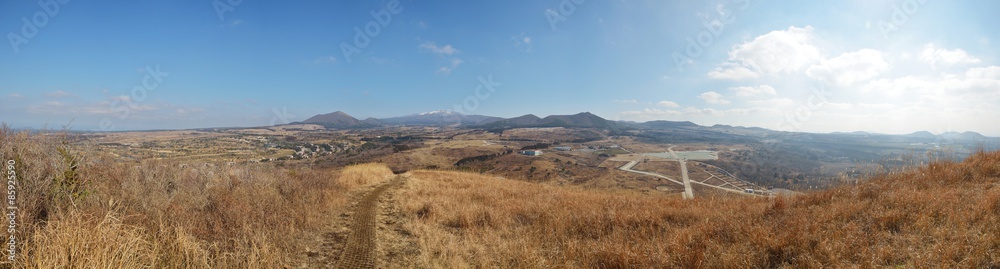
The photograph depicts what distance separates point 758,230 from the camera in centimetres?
515

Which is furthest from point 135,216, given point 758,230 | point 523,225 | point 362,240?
point 758,230

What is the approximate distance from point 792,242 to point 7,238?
10.3 meters

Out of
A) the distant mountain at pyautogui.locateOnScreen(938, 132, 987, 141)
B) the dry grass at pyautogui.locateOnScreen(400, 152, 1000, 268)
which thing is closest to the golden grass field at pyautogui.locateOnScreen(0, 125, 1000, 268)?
the dry grass at pyautogui.locateOnScreen(400, 152, 1000, 268)

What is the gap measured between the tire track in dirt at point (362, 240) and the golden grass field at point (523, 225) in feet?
2.63

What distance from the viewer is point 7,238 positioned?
3.77 metres

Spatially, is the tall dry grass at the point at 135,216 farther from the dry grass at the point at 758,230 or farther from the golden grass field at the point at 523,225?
the dry grass at the point at 758,230

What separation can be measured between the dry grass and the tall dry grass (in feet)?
10.1

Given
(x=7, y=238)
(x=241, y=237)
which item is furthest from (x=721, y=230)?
(x=7, y=238)

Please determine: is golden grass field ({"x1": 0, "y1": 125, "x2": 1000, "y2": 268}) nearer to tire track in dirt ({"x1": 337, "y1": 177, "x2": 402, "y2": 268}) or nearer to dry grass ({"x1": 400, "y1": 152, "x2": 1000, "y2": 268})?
dry grass ({"x1": 400, "y1": 152, "x2": 1000, "y2": 268})

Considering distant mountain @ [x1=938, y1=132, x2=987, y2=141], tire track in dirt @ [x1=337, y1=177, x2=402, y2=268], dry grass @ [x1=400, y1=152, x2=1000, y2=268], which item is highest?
distant mountain @ [x1=938, y1=132, x2=987, y2=141]

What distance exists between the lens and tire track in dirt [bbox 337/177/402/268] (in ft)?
19.8

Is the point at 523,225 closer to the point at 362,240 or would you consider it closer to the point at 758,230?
the point at 362,240

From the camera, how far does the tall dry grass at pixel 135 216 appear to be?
3.94 metres

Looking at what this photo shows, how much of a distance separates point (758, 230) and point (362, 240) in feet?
25.4
